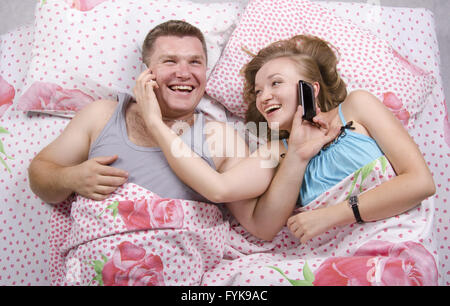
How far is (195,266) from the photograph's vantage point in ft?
4.02

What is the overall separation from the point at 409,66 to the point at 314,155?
610 mm

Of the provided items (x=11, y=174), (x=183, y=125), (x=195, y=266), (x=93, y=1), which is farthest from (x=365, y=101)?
(x=11, y=174)

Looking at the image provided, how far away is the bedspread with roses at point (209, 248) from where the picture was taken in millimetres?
1075

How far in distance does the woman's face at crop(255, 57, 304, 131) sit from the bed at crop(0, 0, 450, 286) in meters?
0.22

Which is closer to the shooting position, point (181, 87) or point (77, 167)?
point (77, 167)

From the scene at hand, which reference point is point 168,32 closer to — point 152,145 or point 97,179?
point 152,145

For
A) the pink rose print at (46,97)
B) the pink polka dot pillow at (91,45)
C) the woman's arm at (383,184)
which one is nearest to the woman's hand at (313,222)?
the woman's arm at (383,184)

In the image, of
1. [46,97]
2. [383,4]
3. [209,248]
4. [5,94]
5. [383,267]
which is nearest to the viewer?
[383,267]

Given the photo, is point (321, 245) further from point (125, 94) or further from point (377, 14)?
point (377, 14)

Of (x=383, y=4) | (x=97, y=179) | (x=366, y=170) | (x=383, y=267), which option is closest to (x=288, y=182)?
(x=366, y=170)

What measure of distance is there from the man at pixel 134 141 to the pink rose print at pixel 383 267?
444mm

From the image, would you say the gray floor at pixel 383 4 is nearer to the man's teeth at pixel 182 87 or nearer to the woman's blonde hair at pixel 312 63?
the woman's blonde hair at pixel 312 63

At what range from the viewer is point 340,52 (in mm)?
1512

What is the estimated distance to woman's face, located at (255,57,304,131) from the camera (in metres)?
1.28
